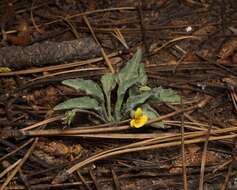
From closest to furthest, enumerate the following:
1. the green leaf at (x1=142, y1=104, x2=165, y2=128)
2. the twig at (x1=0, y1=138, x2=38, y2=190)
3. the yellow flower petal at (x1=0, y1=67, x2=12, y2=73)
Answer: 1. the twig at (x1=0, y1=138, x2=38, y2=190)
2. the green leaf at (x1=142, y1=104, x2=165, y2=128)
3. the yellow flower petal at (x1=0, y1=67, x2=12, y2=73)

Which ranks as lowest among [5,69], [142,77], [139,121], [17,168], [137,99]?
[17,168]

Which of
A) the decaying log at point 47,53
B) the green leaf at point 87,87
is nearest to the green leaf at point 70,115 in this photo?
the green leaf at point 87,87

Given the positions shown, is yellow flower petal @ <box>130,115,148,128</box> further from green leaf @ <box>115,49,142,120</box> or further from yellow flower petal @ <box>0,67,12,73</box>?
yellow flower petal @ <box>0,67,12,73</box>

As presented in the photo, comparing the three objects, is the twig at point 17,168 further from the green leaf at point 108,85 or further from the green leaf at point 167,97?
the green leaf at point 167,97

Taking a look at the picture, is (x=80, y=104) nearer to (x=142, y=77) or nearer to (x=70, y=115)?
(x=70, y=115)

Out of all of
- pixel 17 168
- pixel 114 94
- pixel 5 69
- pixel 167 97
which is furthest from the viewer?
pixel 5 69

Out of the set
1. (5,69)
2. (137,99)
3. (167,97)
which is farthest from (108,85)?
(5,69)

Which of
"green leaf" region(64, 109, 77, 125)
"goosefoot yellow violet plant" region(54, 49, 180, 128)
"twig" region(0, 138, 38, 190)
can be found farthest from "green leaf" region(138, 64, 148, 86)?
"twig" region(0, 138, 38, 190)
